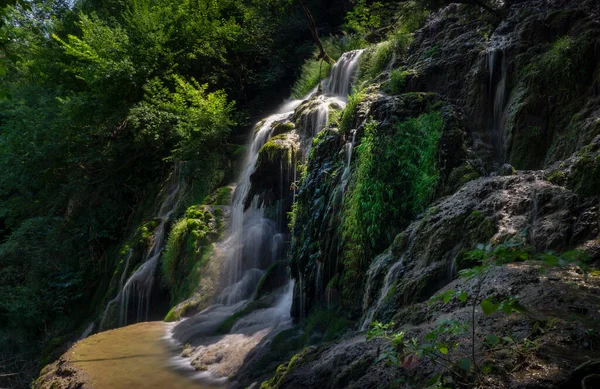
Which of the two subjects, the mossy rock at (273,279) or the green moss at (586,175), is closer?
the green moss at (586,175)

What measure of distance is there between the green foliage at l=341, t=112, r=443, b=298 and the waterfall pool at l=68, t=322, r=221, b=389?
2456mm

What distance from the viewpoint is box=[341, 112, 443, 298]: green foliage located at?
6.09 metres

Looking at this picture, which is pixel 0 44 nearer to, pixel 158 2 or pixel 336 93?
pixel 336 93

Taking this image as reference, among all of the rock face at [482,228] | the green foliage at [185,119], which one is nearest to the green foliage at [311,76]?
the green foliage at [185,119]

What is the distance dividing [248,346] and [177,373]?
40.0 inches

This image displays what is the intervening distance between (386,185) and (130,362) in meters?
4.04

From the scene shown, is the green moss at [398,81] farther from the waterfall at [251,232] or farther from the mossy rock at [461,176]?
the waterfall at [251,232]

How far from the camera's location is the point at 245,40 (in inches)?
667

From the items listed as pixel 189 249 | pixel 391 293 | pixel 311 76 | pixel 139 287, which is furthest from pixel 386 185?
pixel 311 76

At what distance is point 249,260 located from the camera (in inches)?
404

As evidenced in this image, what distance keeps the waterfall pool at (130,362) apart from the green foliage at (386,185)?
2456 millimetres

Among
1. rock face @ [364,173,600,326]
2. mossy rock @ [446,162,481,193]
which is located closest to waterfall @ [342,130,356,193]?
mossy rock @ [446,162,481,193]

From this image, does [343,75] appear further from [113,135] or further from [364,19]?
[113,135]

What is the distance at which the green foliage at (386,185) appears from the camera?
609cm
